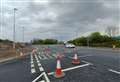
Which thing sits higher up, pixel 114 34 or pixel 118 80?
pixel 114 34

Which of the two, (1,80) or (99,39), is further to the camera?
(99,39)

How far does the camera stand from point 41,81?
7.38 meters

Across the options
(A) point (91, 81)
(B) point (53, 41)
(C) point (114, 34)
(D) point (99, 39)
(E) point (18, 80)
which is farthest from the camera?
(B) point (53, 41)

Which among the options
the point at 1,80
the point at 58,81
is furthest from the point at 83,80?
the point at 1,80

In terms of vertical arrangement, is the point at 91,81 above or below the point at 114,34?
below

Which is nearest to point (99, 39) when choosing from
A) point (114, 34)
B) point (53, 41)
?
point (114, 34)

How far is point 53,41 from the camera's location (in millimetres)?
180625

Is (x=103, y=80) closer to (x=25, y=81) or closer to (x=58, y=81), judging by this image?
(x=58, y=81)

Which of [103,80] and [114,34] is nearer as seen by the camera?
[103,80]

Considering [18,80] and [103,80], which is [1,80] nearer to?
[18,80]

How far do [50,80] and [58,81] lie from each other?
38cm

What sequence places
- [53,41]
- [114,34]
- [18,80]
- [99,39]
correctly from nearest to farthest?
[18,80] < [99,39] < [114,34] < [53,41]

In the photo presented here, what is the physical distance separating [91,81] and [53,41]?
173518mm

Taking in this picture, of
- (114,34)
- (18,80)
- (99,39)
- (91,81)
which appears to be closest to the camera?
(91,81)
